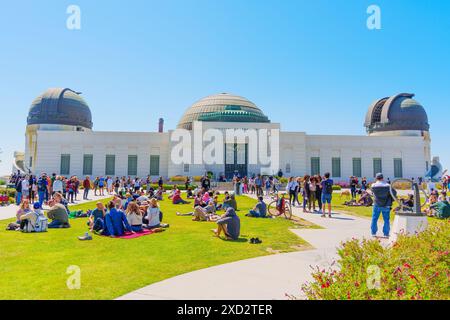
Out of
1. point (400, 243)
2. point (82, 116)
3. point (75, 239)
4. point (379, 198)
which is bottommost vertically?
point (75, 239)

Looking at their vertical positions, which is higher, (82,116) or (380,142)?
(82,116)

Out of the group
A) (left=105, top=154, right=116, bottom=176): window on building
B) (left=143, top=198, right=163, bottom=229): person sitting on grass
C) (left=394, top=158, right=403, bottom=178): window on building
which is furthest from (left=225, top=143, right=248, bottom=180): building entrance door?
(left=143, top=198, right=163, bottom=229): person sitting on grass

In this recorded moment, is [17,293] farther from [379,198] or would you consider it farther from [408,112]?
[408,112]

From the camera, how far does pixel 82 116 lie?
56.1 m

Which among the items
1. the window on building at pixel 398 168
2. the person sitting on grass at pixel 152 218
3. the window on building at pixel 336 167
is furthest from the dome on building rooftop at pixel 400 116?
the person sitting on grass at pixel 152 218

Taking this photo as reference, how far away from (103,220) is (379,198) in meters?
9.07

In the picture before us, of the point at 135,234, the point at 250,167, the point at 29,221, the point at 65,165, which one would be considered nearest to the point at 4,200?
the point at 29,221

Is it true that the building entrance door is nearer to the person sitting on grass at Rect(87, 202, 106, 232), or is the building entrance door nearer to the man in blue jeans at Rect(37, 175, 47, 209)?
the man in blue jeans at Rect(37, 175, 47, 209)

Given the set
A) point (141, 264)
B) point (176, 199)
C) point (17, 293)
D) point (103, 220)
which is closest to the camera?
point (17, 293)

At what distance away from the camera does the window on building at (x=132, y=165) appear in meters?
49.5

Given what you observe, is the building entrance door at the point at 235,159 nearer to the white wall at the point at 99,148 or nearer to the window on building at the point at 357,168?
the white wall at the point at 99,148

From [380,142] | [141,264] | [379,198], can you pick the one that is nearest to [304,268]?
[141,264]

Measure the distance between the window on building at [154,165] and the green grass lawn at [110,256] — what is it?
1496 inches

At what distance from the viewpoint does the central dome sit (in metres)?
53.8
